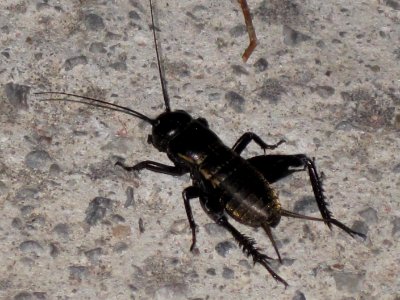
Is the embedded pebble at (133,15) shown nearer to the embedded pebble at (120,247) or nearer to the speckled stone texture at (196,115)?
the speckled stone texture at (196,115)

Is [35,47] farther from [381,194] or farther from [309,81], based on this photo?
[381,194]

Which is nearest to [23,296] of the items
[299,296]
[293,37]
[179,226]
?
[179,226]

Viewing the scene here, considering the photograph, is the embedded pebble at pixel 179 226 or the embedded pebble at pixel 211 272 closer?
the embedded pebble at pixel 211 272

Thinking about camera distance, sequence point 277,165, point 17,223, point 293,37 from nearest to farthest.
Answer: point 17,223 < point 277,165 < point 293,37

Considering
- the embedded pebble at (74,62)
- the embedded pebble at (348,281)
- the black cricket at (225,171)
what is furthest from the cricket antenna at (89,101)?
the embedded pebble at (348,281)

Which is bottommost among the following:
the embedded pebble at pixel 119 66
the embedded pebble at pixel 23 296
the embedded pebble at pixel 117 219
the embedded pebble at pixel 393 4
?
the embedded pebble at pixel 23 296

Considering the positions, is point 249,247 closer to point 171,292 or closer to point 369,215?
point 171,292

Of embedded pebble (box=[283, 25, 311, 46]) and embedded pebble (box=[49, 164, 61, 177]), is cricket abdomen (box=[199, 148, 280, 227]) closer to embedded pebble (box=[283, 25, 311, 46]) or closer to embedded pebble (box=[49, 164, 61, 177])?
embedded pebble (box=[49, 164, 61, 177])
